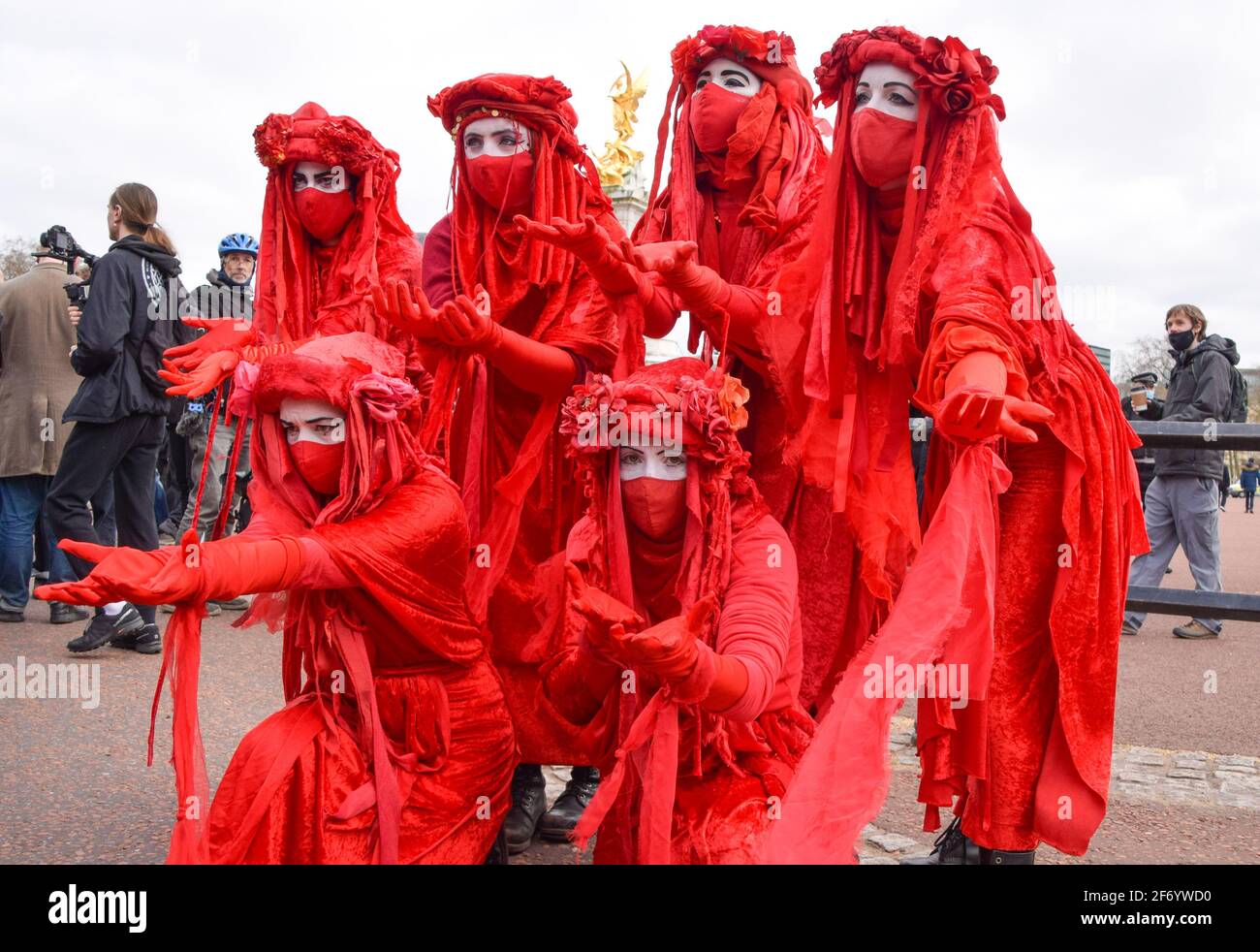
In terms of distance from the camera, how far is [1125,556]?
8.45 feet

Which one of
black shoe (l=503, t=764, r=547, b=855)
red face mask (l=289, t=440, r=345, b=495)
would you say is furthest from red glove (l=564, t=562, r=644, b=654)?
black shoe (l=503, t=764, r=547, b=855)

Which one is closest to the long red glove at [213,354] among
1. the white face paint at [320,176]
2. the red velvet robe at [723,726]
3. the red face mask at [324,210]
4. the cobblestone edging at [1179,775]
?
the red face mask at [324,210]

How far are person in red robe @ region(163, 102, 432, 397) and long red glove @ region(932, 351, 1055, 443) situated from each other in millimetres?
1630

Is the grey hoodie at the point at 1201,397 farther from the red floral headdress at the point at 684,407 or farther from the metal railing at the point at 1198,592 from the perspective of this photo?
the red floral headdress at the point at 684,407

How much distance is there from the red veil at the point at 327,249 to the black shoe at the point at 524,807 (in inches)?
58.0

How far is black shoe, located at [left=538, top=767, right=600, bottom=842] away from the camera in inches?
131

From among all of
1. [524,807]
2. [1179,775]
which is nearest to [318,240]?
[524,807]

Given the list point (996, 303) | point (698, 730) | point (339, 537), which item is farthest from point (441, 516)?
point (996, 303)

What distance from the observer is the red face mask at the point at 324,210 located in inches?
124

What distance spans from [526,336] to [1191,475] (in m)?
5.47

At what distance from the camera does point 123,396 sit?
514cm

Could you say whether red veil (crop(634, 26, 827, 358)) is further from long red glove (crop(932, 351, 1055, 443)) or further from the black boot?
the black boot

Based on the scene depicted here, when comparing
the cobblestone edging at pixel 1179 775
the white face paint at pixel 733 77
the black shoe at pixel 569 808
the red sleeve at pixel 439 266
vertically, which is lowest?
the cobblestone edging at pixel 1179 775
